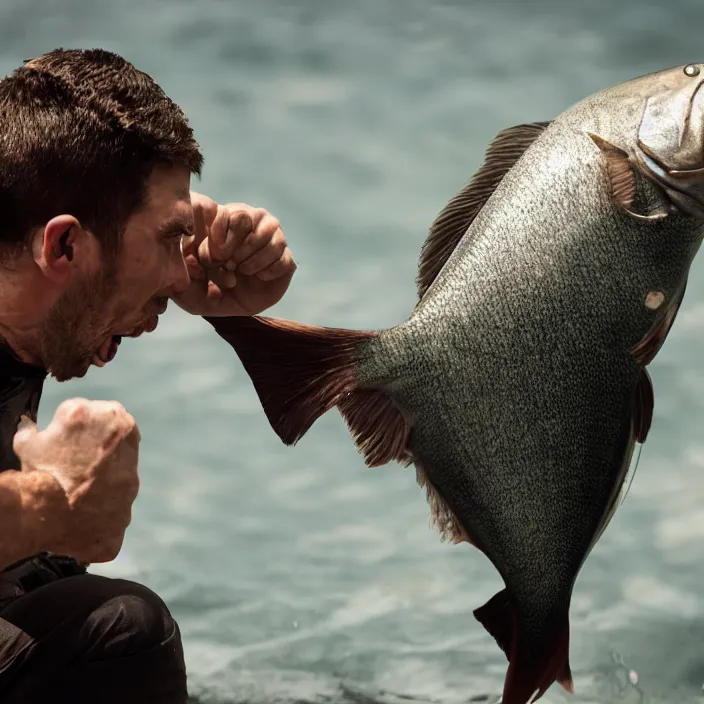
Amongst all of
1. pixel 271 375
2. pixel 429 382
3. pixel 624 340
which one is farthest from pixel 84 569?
pixel 624 340

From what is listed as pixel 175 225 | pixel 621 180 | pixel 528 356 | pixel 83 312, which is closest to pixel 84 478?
pixel 83 312

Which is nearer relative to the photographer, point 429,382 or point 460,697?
point 429,382

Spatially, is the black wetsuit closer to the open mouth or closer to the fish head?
the open mouth

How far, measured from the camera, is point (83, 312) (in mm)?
2215

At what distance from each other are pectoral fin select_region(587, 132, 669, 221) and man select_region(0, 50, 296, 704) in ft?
2.31

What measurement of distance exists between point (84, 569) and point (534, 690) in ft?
3.22

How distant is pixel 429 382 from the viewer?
1.98 m

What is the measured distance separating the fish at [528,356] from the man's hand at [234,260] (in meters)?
0.39

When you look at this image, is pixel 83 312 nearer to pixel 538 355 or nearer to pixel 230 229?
pixel 230 229

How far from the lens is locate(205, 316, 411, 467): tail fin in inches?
77.9

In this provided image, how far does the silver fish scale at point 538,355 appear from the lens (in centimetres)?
195

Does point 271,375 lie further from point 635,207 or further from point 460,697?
point 460,697

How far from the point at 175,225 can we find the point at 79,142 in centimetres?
23

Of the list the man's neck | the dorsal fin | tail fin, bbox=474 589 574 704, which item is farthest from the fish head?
the man's neck
